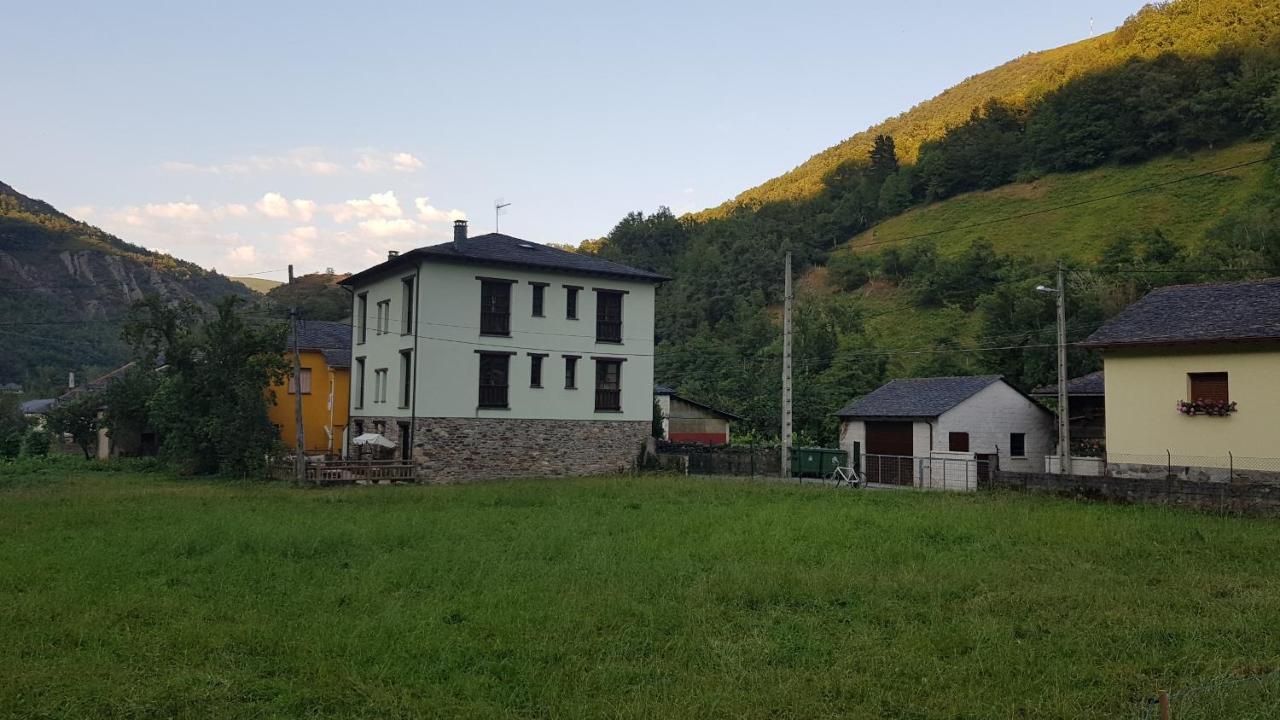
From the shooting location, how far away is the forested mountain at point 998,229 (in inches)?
1945

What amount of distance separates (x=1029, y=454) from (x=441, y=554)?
27995 mm

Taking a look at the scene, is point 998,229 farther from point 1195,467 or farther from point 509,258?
point 1195,467

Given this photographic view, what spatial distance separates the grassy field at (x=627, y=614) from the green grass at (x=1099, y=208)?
55.9 meters

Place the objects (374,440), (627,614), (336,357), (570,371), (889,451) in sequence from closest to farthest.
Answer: (627,614) < (374,440) < (570,371) < (889,451) < (336,357)

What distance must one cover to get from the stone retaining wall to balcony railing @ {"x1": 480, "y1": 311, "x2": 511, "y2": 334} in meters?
18.2

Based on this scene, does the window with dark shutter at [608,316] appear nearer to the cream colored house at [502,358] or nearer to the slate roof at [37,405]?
the cream colored house at [502,358]

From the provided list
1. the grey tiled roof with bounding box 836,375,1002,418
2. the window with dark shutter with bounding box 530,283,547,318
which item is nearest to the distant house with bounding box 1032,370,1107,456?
the grey tiled roof with bounding box 836,375,1002,418

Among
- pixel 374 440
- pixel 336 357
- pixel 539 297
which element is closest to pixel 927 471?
pixel 539 297

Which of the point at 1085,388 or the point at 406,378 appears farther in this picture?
the point at 406,378

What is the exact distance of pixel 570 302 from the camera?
34.7 meters

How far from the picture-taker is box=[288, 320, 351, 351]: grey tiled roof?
40469mm

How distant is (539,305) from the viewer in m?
33.9

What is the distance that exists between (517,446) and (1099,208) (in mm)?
61600

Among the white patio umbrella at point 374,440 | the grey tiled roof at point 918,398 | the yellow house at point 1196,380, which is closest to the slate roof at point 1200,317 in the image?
the yellow house at point 1196,380
